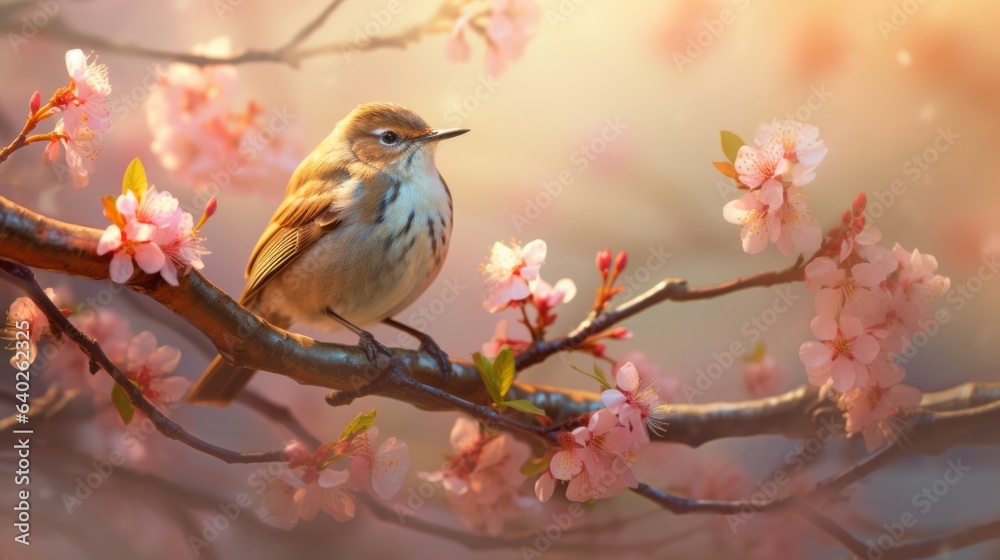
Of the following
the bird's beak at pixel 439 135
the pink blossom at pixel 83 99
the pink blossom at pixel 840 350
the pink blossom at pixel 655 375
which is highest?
the bird's beak at pixel 439 135

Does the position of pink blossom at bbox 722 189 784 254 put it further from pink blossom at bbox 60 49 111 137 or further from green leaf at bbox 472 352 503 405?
pink blossom at bbox 60 49 111 137

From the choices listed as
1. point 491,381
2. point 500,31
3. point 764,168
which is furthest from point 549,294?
point 500,31

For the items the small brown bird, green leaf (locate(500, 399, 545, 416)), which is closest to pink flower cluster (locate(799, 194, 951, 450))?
green leaf (locate(500, 399, 545, 416))

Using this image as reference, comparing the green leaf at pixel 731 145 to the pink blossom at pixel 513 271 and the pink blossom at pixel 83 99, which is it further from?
the pink blossom at pixel 83 99

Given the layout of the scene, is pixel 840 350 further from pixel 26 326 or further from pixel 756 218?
pixel 26 326

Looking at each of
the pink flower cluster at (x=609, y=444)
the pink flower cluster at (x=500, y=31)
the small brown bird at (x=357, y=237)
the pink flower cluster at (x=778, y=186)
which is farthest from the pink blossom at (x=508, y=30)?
the pink flower cluster at (x=609, y=444)
